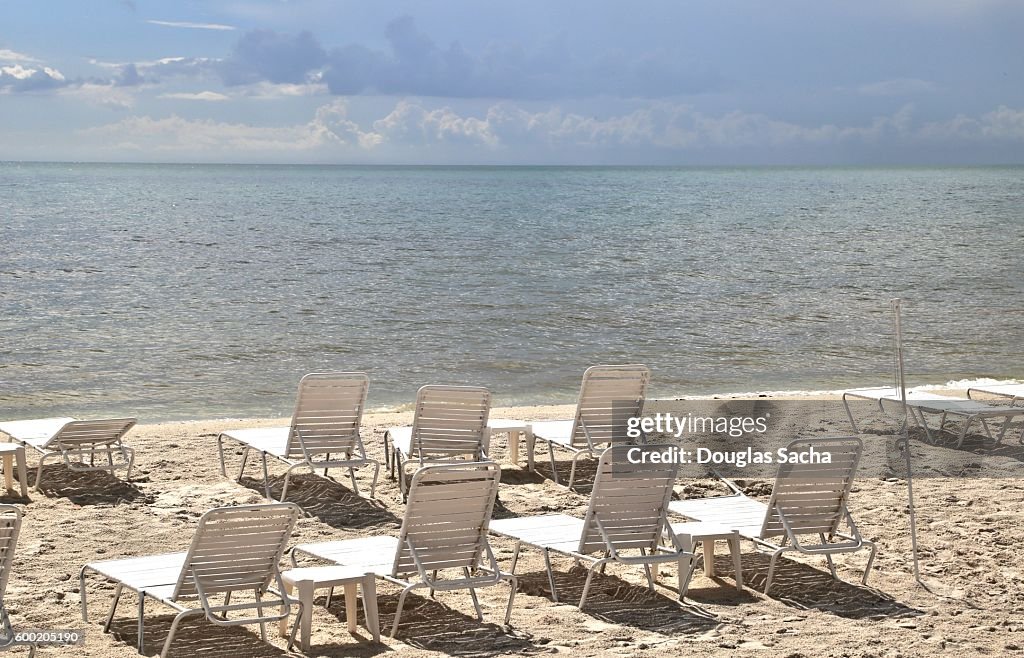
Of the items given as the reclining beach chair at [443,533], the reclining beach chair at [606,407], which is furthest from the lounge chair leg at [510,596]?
the reclining beach chair at [606,407]

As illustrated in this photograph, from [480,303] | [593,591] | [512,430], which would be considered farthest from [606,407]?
[480,303]

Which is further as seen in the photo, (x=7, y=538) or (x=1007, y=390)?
(x=1007, y=390)

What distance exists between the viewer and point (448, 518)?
6.45m

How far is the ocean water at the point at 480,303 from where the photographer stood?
20000 mm

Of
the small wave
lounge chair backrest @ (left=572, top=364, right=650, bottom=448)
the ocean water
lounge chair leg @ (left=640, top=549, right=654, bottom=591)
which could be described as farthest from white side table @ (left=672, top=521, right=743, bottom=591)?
the ocean water

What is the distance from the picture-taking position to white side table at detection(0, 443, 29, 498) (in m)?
9.12

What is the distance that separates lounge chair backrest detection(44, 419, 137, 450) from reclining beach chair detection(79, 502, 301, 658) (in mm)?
3552

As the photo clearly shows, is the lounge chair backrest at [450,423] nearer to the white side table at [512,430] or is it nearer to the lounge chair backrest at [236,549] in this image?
the white side table at [512,430]

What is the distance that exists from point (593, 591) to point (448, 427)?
2849 millimetres

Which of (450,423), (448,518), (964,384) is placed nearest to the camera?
(448,518)

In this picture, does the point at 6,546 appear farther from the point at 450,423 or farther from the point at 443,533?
the point at 450,423

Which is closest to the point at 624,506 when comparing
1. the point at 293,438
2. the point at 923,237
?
the point at 293,438

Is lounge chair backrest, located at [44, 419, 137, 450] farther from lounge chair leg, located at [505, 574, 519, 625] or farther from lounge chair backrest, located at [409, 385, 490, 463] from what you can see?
lounge chair leg, located at [505, 574, 519, 625]

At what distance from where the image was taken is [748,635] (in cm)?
625
